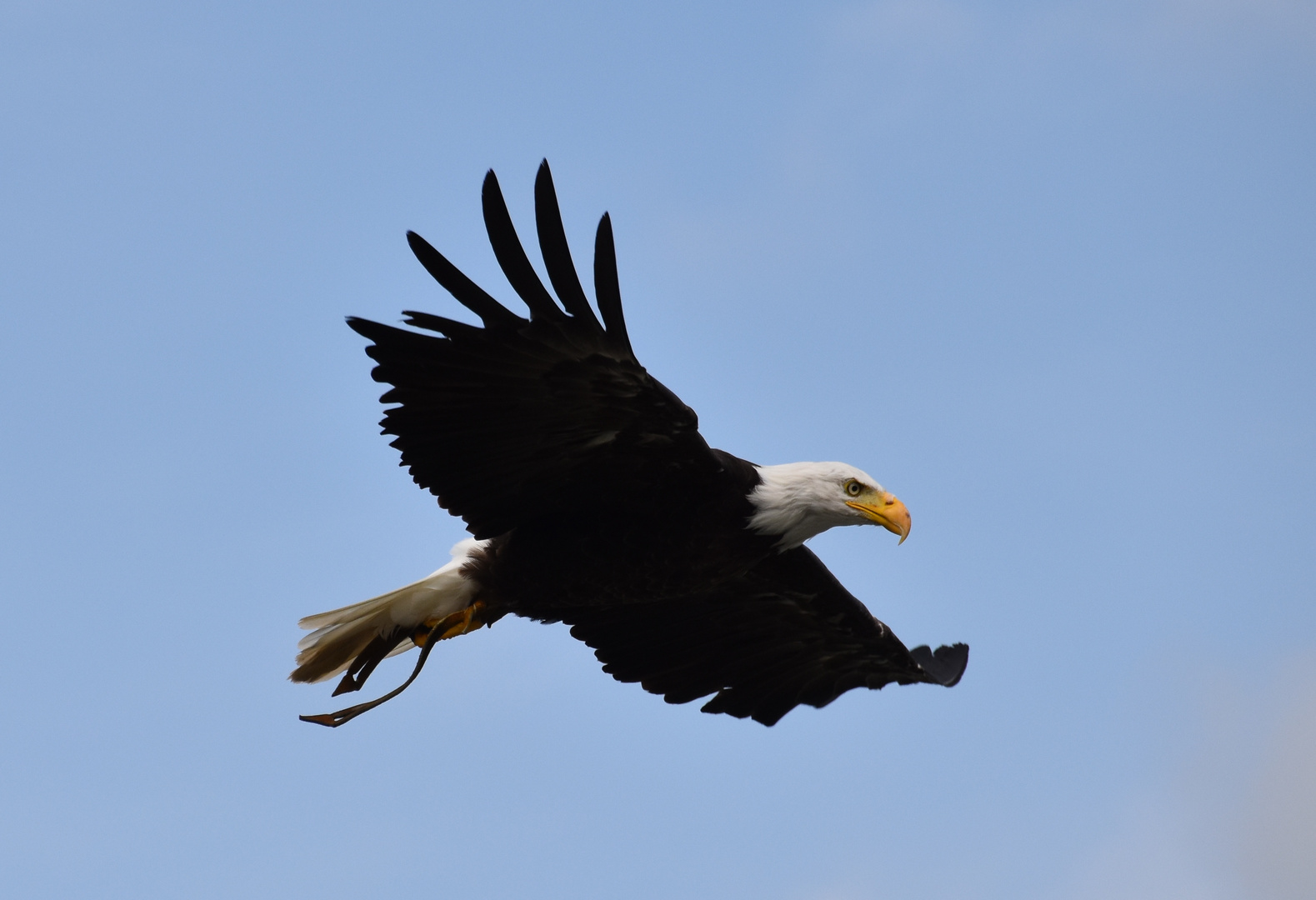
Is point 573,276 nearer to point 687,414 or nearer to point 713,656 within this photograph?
point 687,414

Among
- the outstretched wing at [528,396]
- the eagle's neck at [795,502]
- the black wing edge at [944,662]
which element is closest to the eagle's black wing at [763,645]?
the black wing edge at [944,662]

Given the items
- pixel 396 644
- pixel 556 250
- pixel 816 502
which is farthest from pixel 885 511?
pixel 396 644

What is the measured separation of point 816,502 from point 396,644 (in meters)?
2.36

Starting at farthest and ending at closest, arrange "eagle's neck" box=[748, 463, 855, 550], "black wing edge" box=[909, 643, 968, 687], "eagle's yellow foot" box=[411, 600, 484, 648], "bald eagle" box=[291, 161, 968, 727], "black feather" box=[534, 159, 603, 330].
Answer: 1. "black wing edge" box=[909, 643, 968, 687]
2. "eagle's yellow foot" box=[411, 600, 484, 648]
3. "eagle's neck" box=[748, 463, 855, 550]
4. "bald eagle" box=[291, 161, 968, 727]
5. "black feather" box=[534, 159, 603, 330]

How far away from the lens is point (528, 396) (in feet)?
20.4

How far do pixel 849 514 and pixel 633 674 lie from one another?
1756mm

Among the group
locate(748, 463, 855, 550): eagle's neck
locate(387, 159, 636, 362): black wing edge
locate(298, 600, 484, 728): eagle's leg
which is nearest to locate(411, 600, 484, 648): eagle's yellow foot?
locate(298, 600, 484, 728): eagle's leg

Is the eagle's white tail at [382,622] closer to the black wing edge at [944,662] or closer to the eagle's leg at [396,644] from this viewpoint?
the eagle's leg at [396,644]

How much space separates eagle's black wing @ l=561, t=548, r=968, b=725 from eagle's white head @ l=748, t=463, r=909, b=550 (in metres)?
0.71

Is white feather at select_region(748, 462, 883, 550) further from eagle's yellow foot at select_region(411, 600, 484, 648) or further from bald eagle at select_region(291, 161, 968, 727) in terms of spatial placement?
eagle's yellow foot at select_region(411, 600, 484, 648)

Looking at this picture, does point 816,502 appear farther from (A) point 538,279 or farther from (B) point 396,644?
(B) point 396,644

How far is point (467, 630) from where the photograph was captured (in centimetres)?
736

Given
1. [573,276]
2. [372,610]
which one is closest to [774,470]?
[573,276]

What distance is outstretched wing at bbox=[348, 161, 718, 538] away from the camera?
19.1ft
